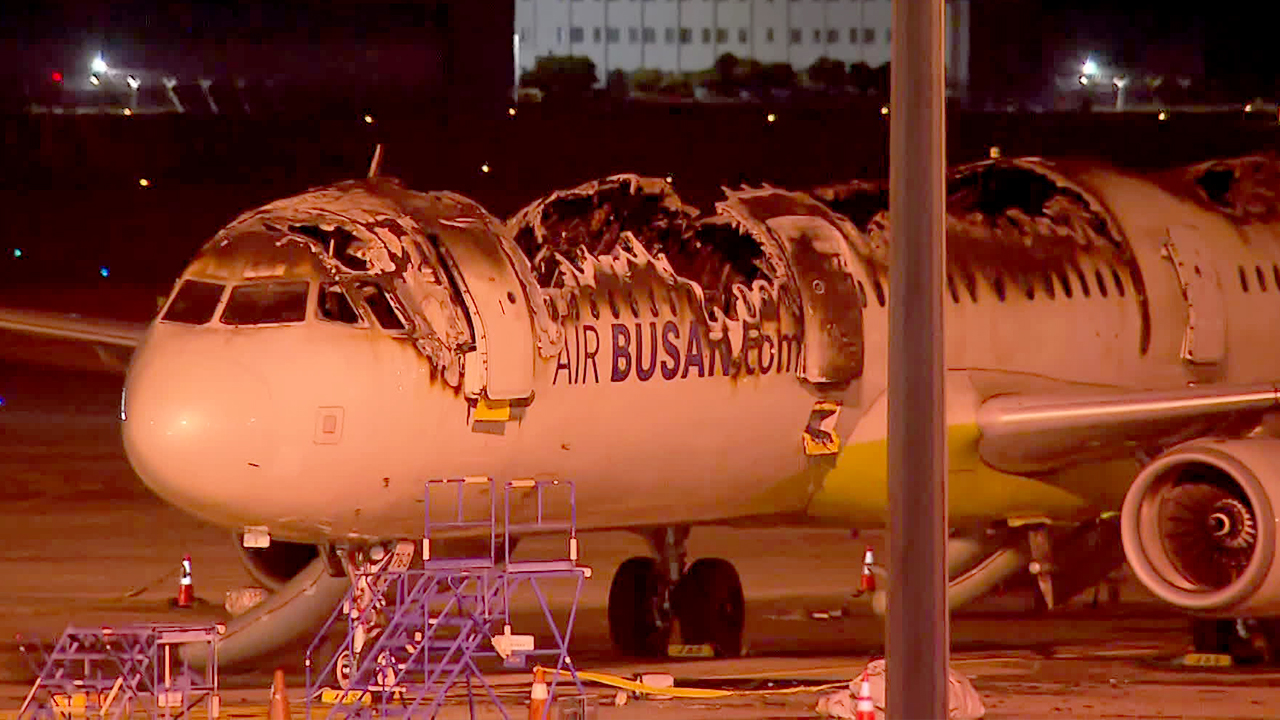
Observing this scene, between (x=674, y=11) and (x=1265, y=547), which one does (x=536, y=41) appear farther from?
(x=1265, y=547)

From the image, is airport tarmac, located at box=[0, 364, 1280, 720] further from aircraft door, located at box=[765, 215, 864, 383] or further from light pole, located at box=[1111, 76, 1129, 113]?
light pole, located at box=[1111, 76, 1129, 113]

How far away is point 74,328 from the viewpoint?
20.0 m

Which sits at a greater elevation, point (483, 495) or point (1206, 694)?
point (483, 495)

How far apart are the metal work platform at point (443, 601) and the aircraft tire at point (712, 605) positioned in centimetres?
213

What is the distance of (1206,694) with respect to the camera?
640 inches

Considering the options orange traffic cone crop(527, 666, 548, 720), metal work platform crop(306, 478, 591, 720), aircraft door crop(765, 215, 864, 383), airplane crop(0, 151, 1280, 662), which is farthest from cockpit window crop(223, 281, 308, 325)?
aircraft door crop(765, 215, 864, 383)

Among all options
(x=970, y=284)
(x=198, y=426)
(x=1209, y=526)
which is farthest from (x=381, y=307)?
(x=1209, y=526)

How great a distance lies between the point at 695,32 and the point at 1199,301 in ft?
248

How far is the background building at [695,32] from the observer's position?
91.6 m

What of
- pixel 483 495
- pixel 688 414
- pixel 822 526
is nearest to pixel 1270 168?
pixel 822 526

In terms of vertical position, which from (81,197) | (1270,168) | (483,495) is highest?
(81,197)

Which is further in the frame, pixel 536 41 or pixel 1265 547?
pixel 536 41

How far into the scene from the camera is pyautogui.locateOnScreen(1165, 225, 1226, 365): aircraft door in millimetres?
19672

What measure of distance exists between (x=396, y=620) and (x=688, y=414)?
11.3 feet
